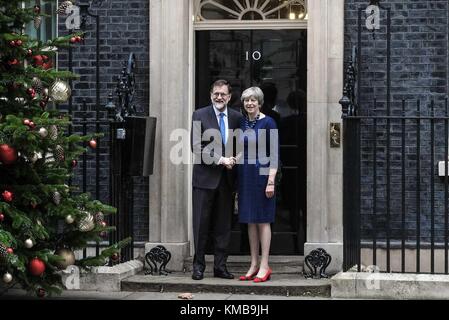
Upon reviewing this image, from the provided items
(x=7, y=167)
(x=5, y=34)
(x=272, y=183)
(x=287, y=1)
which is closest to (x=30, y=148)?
(x=7, y=167)

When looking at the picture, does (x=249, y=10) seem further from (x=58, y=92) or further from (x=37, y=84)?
(x=37, y=84)

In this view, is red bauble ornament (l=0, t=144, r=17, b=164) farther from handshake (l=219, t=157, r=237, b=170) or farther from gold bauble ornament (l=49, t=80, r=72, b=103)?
handshake (l=219, t=157, r=237, b=170)

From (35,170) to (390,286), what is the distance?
3427 millimetres

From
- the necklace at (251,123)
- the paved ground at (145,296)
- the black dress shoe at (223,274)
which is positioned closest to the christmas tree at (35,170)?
the paved ground at (145,296)

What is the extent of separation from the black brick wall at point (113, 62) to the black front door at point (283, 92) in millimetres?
944

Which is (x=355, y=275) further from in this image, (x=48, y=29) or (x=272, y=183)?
(x=48, y=29)

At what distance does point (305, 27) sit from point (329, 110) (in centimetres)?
110

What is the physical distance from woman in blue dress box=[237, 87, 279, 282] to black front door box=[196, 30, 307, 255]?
1069 mm

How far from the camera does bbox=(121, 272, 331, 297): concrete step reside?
909cm

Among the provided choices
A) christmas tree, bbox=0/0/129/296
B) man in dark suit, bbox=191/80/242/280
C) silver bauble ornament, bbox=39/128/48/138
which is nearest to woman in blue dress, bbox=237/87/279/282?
man in dark suit, bbox=191/80/242/280

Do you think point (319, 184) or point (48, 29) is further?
point (48, 29)

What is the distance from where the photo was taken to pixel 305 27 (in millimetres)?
10461

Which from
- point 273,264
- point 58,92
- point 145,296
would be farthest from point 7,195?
point 273,264

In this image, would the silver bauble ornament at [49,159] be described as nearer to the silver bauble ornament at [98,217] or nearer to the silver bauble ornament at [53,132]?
the silver bauble ornament at [53,132]
